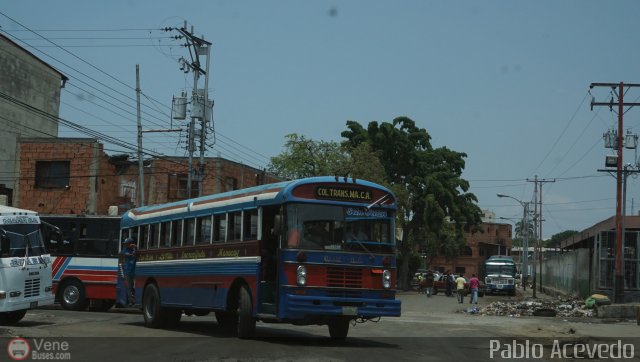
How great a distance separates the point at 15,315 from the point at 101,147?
32159 millimetres

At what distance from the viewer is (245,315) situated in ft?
50.6

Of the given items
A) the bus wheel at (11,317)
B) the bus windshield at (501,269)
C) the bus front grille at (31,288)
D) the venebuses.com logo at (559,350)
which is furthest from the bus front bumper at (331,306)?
the bus windshield at (501,269)

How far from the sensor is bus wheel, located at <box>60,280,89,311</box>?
26516 millimetres

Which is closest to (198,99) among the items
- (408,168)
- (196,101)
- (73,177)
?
(196,101)

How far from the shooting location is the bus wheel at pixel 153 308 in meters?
19.7

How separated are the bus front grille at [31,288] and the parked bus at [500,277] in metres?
44.5

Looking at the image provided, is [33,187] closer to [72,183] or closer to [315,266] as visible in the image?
[72,183]

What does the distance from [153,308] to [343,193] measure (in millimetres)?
7473

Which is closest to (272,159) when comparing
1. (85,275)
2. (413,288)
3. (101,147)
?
(101,147)

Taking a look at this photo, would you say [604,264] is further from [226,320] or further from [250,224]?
[250,224]

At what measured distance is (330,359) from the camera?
41.2ft

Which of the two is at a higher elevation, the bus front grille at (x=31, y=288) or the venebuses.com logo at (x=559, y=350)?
the bus front grille at (x=31, y=288)

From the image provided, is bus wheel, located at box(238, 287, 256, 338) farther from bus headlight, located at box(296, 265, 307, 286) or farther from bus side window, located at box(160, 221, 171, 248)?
bus side window, located at box(160, 221, 171, 248)

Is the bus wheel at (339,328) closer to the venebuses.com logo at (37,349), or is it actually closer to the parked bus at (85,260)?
the venebuses.com logo at (37,349)
